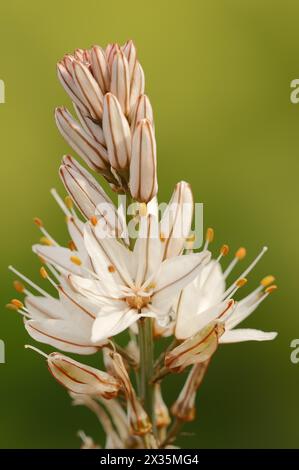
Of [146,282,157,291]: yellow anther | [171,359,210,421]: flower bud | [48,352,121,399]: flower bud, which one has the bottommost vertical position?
[171,359,210,421]: flower bud

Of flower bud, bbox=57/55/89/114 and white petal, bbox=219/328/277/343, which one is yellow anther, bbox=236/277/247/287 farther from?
flower bud, bbox=57/55/89/114

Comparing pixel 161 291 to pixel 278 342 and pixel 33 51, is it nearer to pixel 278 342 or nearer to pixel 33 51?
pixel 278 342

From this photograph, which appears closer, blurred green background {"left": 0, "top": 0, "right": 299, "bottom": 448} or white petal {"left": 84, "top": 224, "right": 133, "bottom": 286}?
white petal {"left": 84, "top": 224, "right": 133, "bottom": 286}

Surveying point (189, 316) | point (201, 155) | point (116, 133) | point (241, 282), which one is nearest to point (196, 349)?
point (189, 316)

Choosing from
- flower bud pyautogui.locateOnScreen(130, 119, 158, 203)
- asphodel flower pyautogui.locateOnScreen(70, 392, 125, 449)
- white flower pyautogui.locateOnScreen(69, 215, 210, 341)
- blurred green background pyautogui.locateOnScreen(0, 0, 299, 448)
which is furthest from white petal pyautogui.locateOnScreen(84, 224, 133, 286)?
blurred green background pyautogui.locateOnScreen(0, 0, 299, 448)

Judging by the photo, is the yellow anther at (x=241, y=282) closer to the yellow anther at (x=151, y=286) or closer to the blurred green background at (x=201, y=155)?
the yellow anther at (x=151, y=286)

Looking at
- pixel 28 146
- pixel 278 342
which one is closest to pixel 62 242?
pixel 28 146
